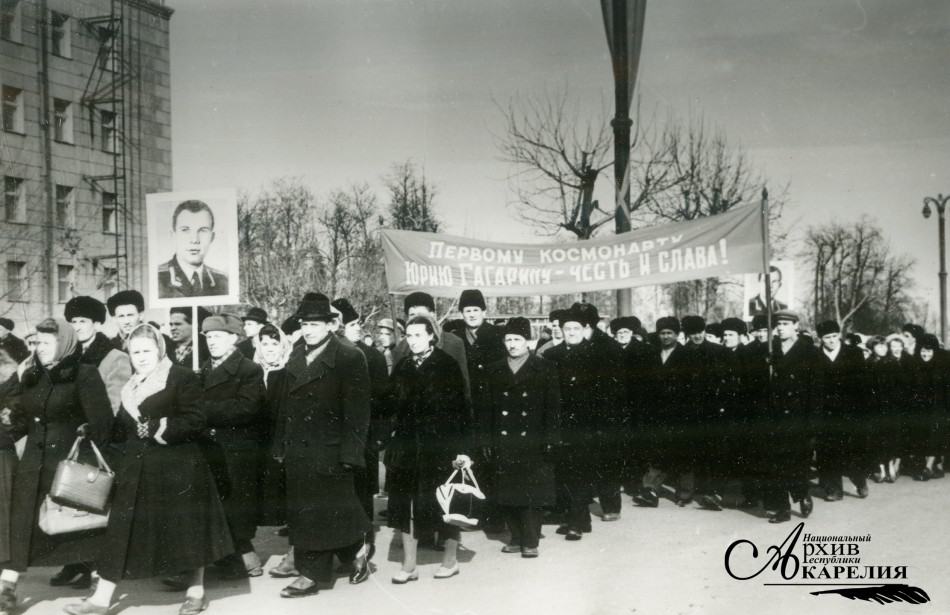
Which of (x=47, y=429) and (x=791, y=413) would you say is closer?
(x=47, y=429)

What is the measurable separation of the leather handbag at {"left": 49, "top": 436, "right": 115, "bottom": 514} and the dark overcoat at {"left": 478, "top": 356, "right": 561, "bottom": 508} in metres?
2.67

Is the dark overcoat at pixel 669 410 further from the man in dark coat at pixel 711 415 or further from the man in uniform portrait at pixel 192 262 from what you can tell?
the man in uniform portrait at pixel 192 262

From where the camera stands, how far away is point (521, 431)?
675 centimetres

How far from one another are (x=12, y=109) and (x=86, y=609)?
847 inches

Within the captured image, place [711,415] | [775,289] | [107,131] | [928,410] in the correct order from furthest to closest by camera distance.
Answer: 1. [107,131]
2. [775,289]
3. [928,410]
4. [711,415]

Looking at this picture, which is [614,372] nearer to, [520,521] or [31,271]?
[520,521]

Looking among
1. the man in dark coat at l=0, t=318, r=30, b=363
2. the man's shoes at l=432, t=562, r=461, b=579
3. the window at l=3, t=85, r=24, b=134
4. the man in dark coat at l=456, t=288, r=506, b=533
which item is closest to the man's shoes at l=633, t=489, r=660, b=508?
the man in dark coat at l=456, t=288, r=506, b=533

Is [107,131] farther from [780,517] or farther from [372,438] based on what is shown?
[780,517]

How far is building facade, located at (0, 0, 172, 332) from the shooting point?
2305 cm

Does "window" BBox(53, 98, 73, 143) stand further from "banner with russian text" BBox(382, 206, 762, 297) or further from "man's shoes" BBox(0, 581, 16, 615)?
"man's shoes" BBox(0, 581, 16, 615)

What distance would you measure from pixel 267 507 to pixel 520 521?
75.2 inches

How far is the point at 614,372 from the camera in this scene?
7.98 m

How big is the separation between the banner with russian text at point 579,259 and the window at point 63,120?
68.2 feet

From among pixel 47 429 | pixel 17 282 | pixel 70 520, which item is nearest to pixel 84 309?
pixel 47 429
